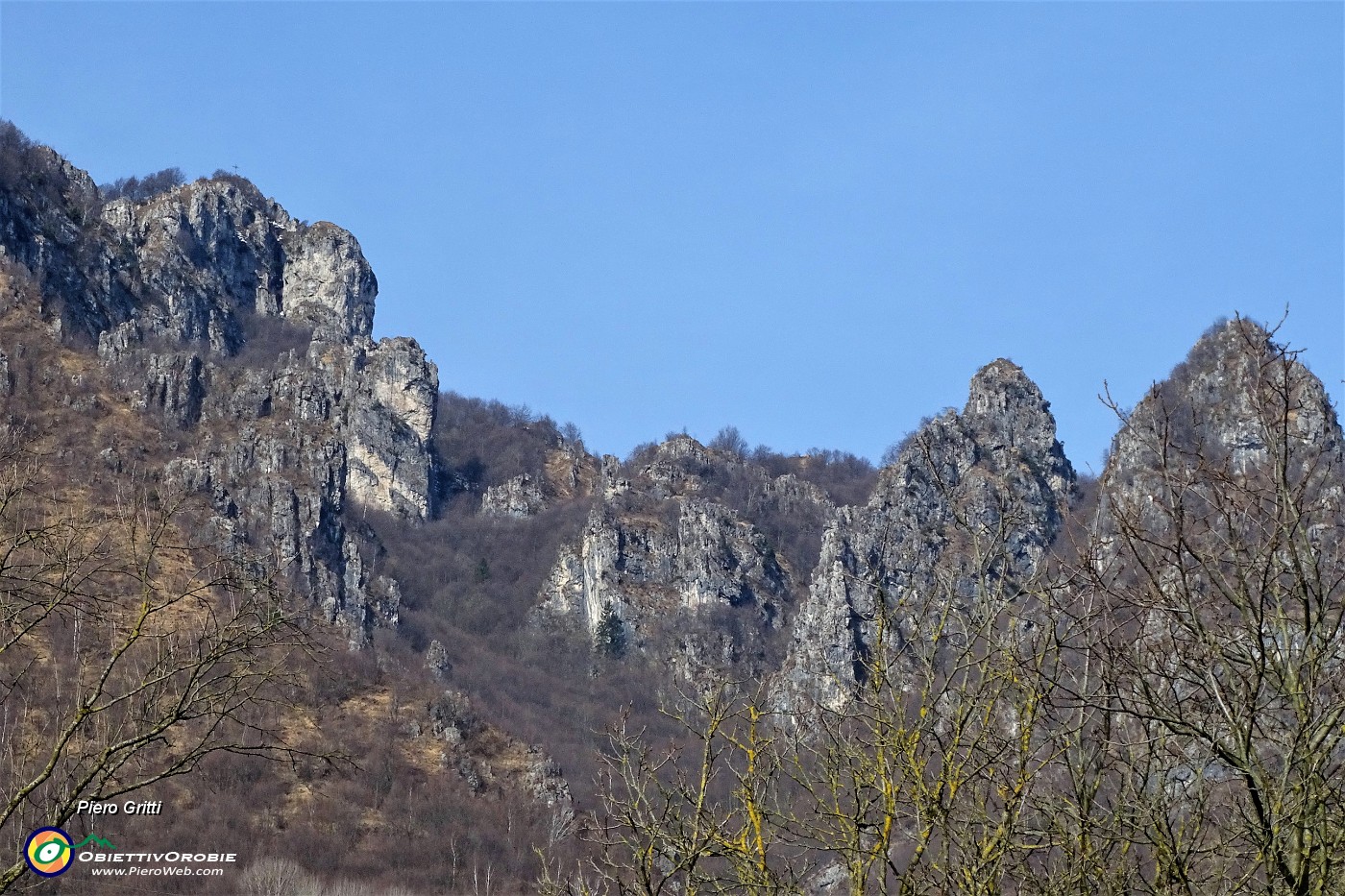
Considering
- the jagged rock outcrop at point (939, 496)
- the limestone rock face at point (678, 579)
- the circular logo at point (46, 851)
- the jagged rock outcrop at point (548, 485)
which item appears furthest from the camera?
the jagged rock outcrop at point (548, 485)

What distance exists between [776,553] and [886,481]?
622 inches

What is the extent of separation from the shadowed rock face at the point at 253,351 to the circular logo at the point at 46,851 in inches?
2999

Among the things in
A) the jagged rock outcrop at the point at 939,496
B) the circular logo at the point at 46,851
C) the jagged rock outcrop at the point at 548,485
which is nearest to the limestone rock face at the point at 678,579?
the jagged rock outcrop at the point at 939,496

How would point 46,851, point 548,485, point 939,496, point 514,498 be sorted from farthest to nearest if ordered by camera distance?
point 548,485
point 514,498
point 939,496
point 46,851

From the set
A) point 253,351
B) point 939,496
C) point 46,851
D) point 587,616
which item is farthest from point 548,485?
point 46,851

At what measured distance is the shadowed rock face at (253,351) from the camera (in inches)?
4013

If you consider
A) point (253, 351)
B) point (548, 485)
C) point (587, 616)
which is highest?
point (253, 351)

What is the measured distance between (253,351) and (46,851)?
418 feet

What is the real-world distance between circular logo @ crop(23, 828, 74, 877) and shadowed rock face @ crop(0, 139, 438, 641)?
76.2m

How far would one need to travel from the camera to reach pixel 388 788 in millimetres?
73625

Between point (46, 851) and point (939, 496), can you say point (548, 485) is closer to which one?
point (939, 496)

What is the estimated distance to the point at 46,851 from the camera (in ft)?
31.5

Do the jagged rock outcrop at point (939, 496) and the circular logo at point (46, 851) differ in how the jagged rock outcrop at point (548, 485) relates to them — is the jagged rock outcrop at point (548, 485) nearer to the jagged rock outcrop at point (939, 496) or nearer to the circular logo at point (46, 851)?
the jagged rock outcrop at point (939, 496)

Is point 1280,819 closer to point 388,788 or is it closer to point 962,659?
point 962,659
